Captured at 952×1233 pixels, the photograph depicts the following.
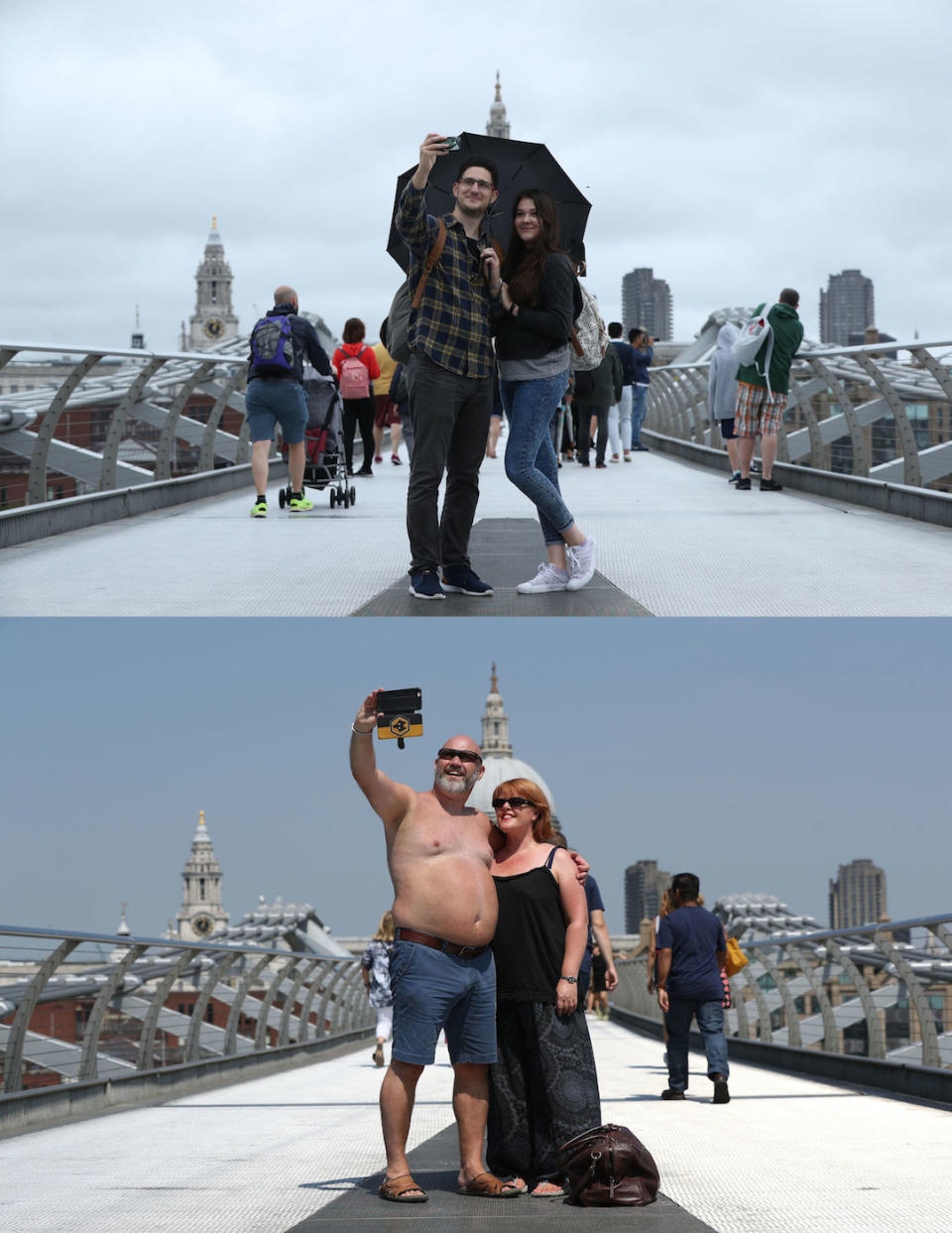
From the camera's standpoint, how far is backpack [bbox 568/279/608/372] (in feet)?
28.4

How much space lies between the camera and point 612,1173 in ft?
16.6

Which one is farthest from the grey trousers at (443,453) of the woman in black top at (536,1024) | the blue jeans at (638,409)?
the blue jeans at (638,409)

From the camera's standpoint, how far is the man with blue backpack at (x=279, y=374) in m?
12.9

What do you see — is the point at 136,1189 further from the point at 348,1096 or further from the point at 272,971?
the point at 272,971

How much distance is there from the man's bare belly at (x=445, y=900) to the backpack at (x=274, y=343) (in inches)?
315

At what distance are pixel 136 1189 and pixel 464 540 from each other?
3978mm

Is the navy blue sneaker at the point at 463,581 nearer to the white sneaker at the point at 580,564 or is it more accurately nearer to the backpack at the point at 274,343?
the white sneaker at the point at 580,564

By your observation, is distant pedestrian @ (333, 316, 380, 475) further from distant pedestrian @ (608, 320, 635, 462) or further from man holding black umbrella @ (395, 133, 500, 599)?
man holding black umbrella @ (395, 133, 500, 599)

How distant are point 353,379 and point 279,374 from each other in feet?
19.6

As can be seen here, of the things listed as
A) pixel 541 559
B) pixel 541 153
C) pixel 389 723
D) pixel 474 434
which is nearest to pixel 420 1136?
pixel 389 723

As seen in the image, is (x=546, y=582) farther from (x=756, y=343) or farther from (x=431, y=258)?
(x=756, y=343)

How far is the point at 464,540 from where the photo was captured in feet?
28.1

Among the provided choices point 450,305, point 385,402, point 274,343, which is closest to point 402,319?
point 450,305

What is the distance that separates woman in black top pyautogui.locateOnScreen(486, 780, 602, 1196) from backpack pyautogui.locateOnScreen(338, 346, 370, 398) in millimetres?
13690
